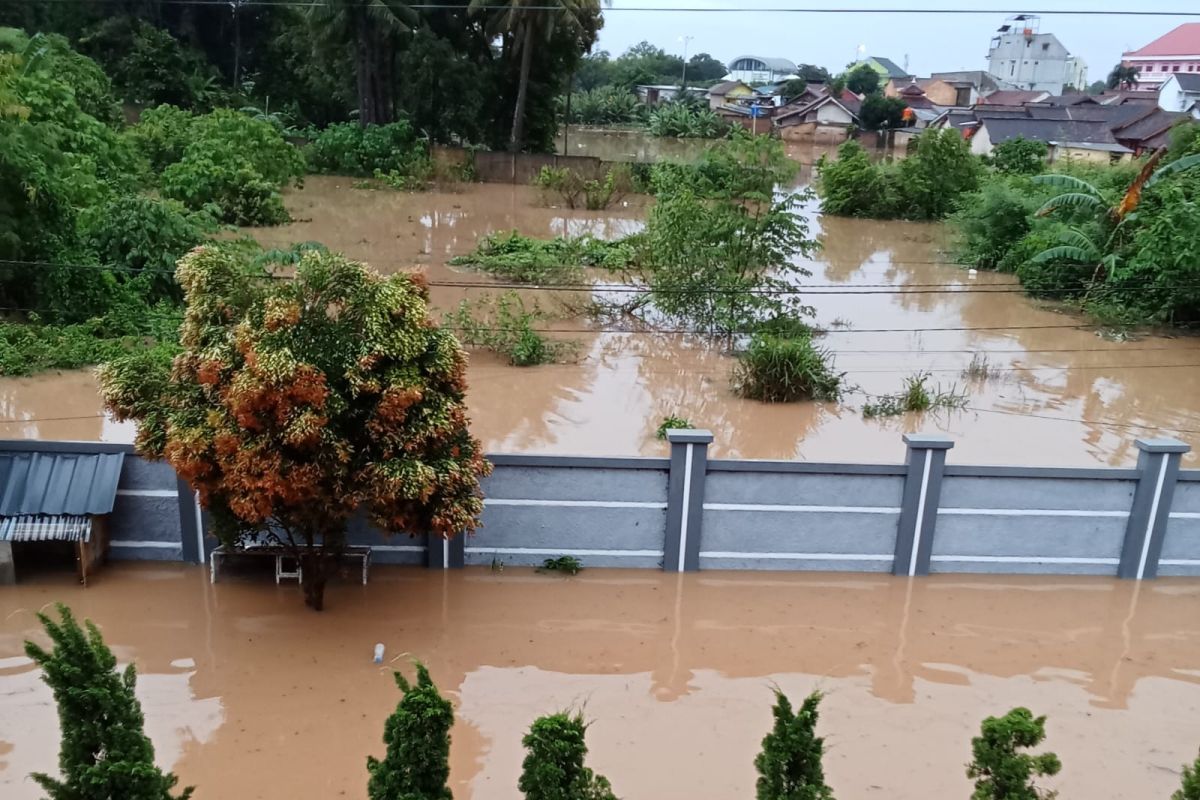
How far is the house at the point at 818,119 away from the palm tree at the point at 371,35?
24844 millimetres

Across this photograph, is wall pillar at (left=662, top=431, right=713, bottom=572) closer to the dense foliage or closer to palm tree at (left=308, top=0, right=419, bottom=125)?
the dense foliage

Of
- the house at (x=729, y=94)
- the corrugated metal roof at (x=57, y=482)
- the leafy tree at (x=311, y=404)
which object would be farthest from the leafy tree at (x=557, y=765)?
the house at (x=729, y=94)

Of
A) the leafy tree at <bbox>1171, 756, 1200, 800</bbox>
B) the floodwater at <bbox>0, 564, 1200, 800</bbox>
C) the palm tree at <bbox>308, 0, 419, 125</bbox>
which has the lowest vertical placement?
the floodwater at <bbox>0, 564, 1200, 800</bbox>

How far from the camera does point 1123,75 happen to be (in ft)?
262

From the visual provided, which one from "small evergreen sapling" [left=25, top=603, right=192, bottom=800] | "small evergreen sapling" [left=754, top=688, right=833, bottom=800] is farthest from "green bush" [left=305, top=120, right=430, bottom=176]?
"small evergreen sapling" [left=754, top=688, right=833, bottom=800]

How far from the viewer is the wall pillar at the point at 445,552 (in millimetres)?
8062

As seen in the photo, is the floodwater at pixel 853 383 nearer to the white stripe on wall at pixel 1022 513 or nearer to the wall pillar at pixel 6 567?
the white stripe on wall at pixel 1022 513

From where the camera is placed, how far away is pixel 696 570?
27.2 feet

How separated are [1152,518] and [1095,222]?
42.4 feet

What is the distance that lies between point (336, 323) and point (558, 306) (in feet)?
33.7

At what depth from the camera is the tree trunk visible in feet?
99.2

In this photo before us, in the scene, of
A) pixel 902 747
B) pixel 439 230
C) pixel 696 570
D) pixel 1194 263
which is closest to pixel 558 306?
pixel 439 230

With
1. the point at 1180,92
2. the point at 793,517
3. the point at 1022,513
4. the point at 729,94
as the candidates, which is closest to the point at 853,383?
the point at 1022,513

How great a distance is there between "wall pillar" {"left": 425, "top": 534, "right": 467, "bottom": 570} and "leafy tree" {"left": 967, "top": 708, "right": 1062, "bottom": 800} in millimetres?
4762
